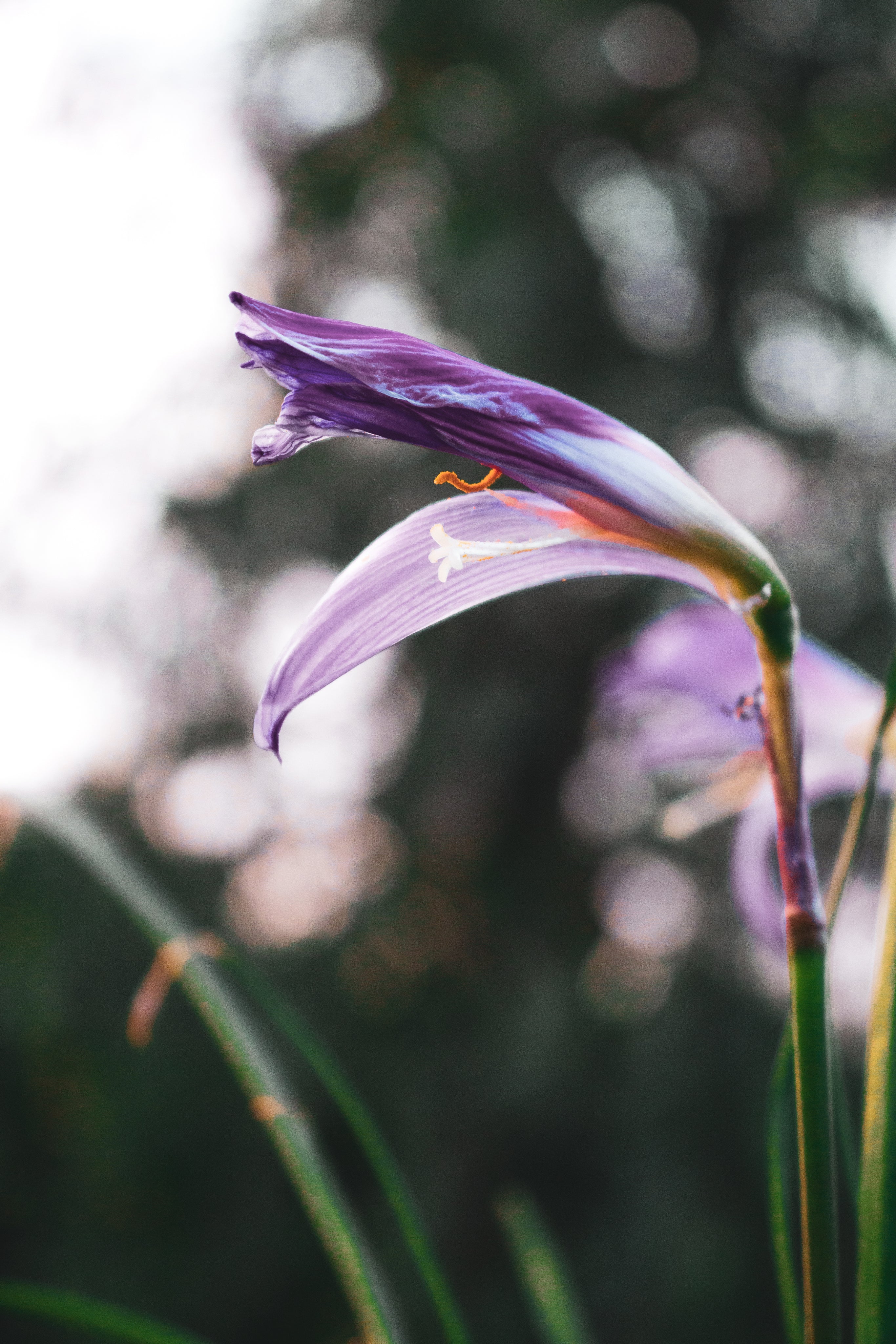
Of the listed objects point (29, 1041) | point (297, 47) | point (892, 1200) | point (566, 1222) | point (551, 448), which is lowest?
point (566, 1222)

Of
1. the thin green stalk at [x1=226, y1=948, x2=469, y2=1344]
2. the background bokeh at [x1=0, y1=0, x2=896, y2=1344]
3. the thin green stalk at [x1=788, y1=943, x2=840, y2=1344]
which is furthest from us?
the background bokeh at [x1=0, y1=0, x2=896, y2=1344]

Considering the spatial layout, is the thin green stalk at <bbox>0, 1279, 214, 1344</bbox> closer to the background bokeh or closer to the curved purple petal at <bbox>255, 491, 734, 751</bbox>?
the curved purple petal at <bbox>255, 491, 734, 751</bbox>

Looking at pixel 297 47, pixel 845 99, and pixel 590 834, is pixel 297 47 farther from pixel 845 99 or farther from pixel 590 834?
pixel 590 834

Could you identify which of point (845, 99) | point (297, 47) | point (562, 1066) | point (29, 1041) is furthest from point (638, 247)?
point (29, 1041)

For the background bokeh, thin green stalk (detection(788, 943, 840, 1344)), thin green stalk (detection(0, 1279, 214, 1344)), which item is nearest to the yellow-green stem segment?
thin green stalk (detection(788, 943, 840, 1344))

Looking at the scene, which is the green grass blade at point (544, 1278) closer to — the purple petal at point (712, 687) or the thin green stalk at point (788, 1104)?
the thin green stalk at point (788, 1104)

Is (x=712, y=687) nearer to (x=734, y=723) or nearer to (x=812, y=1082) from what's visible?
(x=734, y=723)

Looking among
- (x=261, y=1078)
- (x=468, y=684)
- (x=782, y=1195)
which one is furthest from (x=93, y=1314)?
(x=468, y=684)
